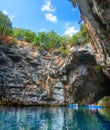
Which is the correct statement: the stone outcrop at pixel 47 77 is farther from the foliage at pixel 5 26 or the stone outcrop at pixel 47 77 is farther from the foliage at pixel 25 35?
the foliage at pixel 5 26

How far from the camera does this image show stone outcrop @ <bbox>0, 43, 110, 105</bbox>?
181ft

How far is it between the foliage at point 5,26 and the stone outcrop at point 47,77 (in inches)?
218

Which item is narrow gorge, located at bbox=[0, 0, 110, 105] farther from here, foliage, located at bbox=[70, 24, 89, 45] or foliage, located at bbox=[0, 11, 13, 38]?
foliage, located at bbox=[0, 11, 13, 38]

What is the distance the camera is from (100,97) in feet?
207

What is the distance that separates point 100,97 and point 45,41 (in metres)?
23.0

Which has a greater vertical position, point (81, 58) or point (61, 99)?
point (81, 58)

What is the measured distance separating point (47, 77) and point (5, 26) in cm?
1980

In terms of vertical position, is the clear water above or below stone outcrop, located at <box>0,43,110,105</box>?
below

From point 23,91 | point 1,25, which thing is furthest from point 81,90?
point 1,25

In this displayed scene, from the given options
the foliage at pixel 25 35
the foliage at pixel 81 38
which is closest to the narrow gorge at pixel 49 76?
the foliage at pixel 81 38

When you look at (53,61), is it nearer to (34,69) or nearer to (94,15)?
(34,69)

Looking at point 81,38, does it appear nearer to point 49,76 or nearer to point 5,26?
point 49,76

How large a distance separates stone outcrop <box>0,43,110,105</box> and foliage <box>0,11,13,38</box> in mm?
5544

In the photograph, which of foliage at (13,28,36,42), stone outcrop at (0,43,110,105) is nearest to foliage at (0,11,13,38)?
foliage at (13,28,36,42)
